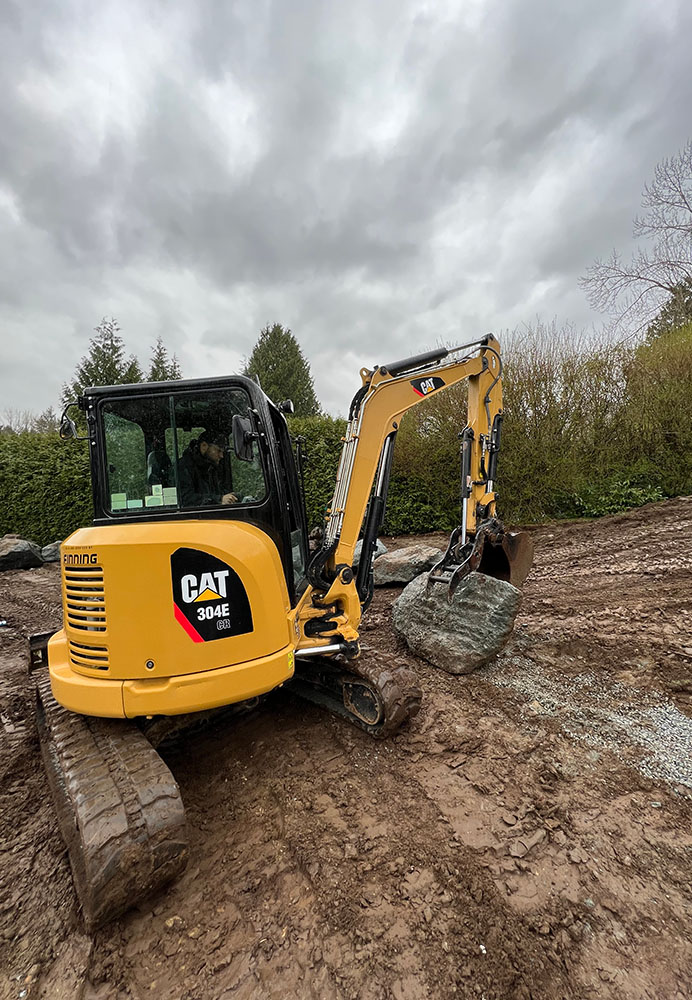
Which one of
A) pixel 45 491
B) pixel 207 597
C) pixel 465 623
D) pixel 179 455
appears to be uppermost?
pixel 45 491

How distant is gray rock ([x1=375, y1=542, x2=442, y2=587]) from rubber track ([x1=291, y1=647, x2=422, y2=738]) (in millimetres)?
3491

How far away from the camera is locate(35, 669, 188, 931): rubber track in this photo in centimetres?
196

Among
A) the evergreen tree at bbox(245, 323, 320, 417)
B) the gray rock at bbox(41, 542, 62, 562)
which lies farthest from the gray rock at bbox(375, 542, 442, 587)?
the evergreen tree at bbox(245, 323, 320, 417)

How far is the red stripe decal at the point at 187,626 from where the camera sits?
8.27ft

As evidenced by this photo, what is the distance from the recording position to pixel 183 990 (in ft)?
5.88

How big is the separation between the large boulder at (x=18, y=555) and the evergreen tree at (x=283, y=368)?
14.5 metres

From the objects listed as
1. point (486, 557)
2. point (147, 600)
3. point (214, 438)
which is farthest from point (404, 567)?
point (147, 600)

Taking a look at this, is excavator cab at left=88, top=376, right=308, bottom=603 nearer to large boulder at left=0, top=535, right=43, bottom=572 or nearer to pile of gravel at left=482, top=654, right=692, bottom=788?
A: pile of gravel at left=482, top=654, right=692, bottom=788

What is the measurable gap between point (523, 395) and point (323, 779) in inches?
352

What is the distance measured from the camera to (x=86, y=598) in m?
2.61

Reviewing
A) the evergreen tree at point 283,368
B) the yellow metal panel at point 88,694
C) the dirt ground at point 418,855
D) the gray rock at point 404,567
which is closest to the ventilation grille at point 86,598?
the yellow metal panel at point 88,694

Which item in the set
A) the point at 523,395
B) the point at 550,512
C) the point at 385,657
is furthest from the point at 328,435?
the point at 385,657

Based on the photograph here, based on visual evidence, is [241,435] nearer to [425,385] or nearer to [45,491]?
[425,385]

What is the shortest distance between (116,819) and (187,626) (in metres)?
0.87
